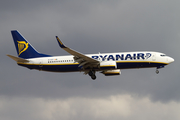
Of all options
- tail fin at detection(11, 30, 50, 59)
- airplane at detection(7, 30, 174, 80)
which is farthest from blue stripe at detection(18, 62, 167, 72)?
tail fin at detection(11, 30, 50, 59)

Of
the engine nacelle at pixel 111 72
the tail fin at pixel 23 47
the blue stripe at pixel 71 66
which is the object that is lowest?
the engine nacelle at pixel 111 72

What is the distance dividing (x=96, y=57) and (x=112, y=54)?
333 centimetres

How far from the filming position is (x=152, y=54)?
64.0 metres

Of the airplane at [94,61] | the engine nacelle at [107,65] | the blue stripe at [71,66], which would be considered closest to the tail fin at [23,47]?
the airplane at [94,61]

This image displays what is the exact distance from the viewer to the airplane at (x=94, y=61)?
62719 millimetres

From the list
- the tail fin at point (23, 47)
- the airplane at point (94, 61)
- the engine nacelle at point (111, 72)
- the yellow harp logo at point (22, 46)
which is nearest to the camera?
the airplane at point (94, 61)

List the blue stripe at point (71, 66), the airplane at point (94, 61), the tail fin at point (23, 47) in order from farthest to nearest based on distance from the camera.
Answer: the tail fin at point (23, 47) → the blue stripe at point (71, 66) → the airplane at point (94, 61)

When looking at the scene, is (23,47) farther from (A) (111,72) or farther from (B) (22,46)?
(A) (111,72)

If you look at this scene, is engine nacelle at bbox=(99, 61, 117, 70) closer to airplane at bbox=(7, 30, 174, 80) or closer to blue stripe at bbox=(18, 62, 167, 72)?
airplane at bbox=(7, 30, 174, 80)

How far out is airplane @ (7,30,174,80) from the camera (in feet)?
206

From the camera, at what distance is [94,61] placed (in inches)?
2469

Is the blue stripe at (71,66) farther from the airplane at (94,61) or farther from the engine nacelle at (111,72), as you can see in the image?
the engine nacelle at (111,72)

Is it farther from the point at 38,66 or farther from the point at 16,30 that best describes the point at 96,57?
the point at 16,30

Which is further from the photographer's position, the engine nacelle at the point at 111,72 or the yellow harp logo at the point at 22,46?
the yellow harp logo at the point at 22,46
